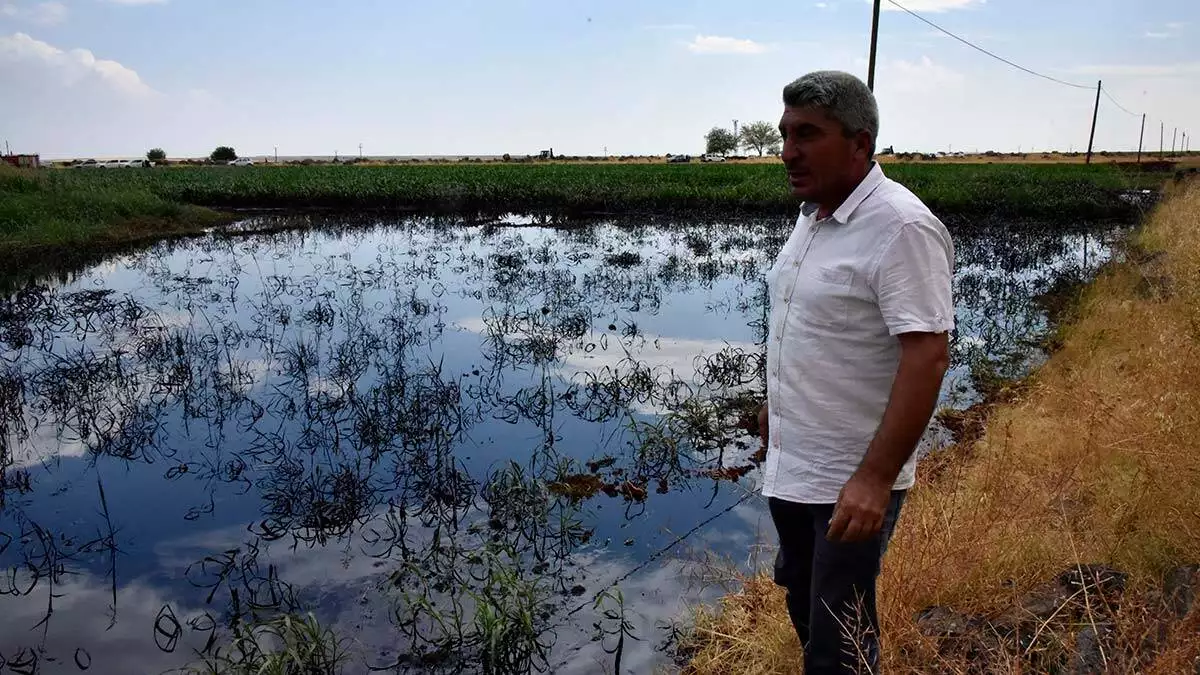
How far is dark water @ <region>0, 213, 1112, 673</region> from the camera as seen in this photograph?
3744 mm

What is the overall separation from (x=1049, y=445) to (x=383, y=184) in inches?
1030

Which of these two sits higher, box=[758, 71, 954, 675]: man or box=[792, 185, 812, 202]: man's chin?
box=[792, 185, 812, 202]: man's chin

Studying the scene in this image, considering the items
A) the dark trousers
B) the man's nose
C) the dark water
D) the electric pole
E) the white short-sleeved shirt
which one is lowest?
the dark water

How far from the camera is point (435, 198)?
1027 inches

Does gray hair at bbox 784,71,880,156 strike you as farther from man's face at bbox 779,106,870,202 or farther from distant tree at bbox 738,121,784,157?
distant tree at bbox 738,121,784,157

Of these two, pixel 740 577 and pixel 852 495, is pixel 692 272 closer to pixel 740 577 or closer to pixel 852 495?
pixel 740 577

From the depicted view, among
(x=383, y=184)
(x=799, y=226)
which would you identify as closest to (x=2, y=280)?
(x=799, y=226)

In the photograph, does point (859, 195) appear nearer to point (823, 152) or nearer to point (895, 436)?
point (823, 152)

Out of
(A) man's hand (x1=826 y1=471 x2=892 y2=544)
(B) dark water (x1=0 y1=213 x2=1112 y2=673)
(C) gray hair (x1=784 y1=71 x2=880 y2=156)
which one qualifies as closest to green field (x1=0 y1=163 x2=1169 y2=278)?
(B) dark water (x1=0 y1=213 x2=1112 y2=673)

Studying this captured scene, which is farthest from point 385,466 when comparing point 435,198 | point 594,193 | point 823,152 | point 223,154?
point 223,154

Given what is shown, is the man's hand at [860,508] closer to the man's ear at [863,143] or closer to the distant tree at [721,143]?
the man's ear at [863,143]

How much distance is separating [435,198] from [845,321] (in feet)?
83.8

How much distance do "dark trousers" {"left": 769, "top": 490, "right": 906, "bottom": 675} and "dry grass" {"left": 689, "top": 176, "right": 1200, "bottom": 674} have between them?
217 millimetres

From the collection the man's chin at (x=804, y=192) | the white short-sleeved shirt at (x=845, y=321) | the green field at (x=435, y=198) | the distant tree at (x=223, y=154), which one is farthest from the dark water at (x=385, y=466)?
the distant tree at (x=223, y=154)
